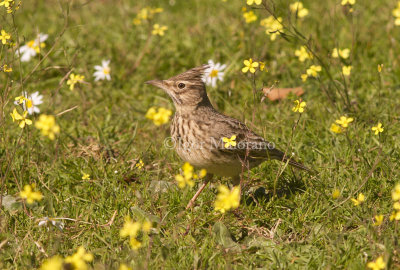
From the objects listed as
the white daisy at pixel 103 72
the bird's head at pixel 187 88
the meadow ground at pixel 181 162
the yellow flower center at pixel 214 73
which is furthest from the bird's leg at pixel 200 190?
the white daisy at pixel 103 72

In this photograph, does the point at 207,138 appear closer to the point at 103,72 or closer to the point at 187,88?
the point at 187,88

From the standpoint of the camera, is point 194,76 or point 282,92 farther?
point 282,92

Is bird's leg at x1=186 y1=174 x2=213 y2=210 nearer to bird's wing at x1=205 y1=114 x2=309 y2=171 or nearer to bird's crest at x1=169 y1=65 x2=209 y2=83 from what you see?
bird's wing at x1=205 y1=114 x2=309 y2=171

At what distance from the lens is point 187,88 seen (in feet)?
A: 19.6

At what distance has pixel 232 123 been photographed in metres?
5.87

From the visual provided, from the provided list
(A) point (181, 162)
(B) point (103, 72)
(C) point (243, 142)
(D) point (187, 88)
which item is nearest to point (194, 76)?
(D) point (187, 88)

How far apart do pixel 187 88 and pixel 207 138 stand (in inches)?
26.8

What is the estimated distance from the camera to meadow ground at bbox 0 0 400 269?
4672mm

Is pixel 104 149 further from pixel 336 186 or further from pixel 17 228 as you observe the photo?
pixel 336 186

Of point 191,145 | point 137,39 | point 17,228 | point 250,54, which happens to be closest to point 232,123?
point 191,145

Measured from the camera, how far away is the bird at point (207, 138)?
216 inches

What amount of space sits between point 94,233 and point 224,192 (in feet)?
5.24

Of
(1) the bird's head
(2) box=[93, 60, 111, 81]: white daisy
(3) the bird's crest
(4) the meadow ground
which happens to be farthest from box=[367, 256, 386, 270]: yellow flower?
(2) box=[93, 60, 111, 81]: white daisy

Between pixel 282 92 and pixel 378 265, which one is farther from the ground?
pixel 378 265
